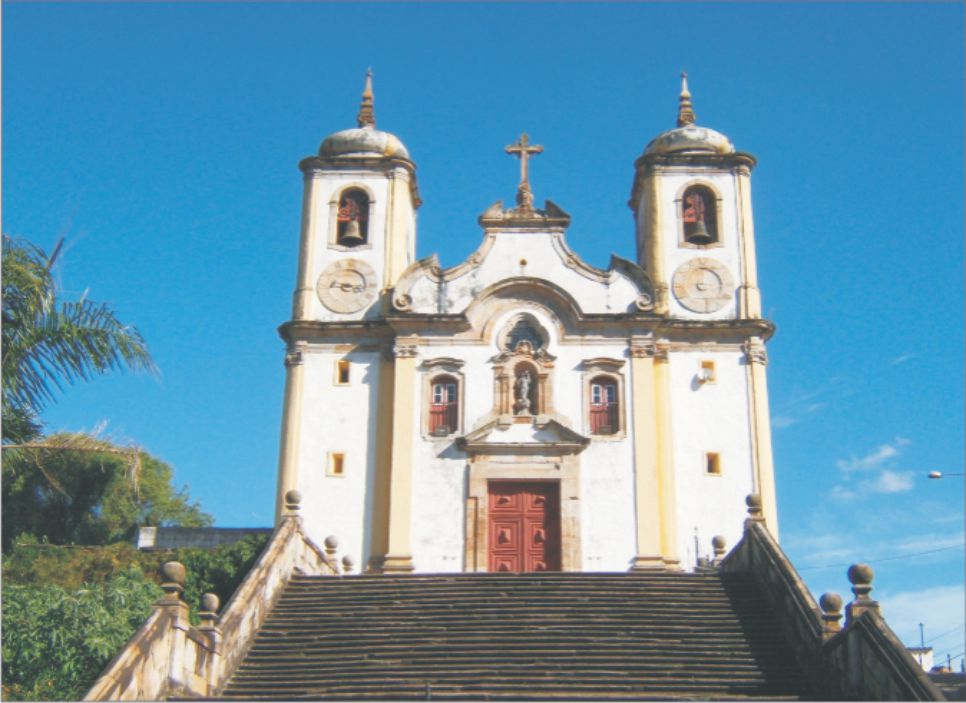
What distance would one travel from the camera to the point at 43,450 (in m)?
12.6

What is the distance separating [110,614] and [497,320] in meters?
10.1

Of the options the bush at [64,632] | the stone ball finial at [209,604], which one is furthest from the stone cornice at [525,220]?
the stone ball finial at [209,604]

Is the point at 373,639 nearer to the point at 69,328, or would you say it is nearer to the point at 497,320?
the point at 69,328

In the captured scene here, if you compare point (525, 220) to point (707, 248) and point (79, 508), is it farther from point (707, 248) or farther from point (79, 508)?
point (79, 508)

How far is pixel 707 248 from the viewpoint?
91.9ft

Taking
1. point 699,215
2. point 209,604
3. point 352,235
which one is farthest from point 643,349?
point 209,604

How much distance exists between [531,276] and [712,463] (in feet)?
17.9

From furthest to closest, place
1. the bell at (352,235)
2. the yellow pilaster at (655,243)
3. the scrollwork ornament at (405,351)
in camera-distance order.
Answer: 1. the bell at (352,235)
2. the yellow pilaster at (655,243)
3. the scrollwork ornament at (405,351)

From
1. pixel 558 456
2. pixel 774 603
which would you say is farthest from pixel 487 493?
pixel 774 603

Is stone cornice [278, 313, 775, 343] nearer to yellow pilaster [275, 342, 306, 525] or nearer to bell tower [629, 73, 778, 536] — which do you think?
bell tower [629, 73, 778, 536]

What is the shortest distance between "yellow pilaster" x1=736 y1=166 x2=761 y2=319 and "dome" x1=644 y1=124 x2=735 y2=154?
866mm

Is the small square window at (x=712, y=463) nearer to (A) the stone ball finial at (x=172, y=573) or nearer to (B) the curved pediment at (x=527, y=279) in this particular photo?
(B) the curved pediment at (x=527, y=279)

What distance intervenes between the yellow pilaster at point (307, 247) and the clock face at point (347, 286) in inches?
12.0

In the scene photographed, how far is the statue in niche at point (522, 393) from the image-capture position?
84.4 feet
